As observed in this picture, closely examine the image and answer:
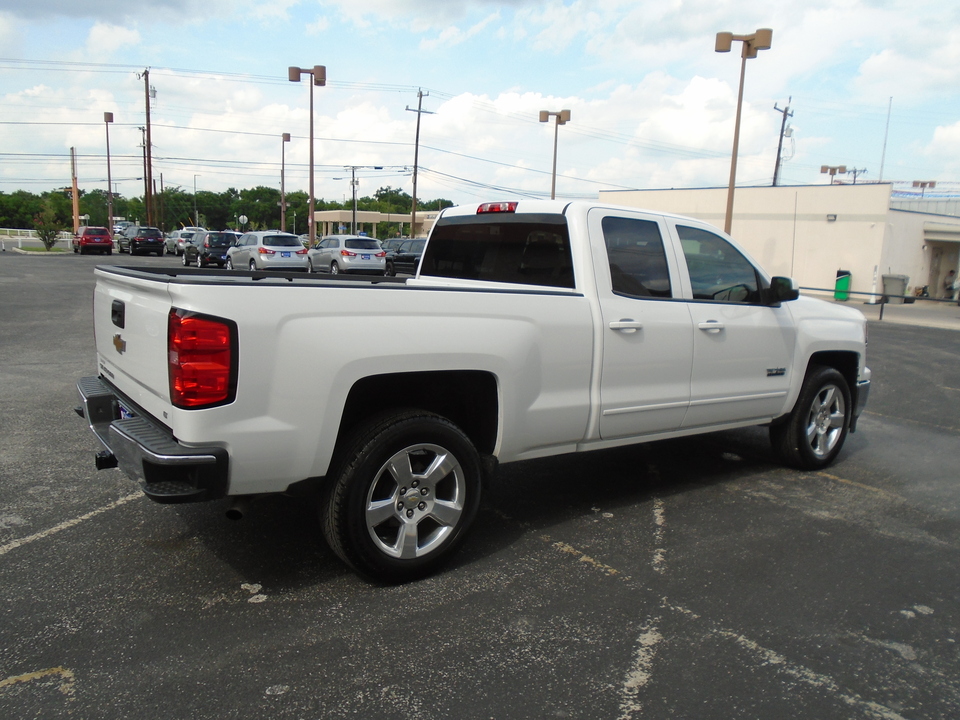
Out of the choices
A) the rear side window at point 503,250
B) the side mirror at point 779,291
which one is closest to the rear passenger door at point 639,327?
the rear side window at point 503,250

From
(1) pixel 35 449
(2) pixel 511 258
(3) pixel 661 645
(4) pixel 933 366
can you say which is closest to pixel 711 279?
(2) pixel 511 258

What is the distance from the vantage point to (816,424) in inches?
230

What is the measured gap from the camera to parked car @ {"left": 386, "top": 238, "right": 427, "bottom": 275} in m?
27.8

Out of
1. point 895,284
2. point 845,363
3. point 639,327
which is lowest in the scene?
point 845,363

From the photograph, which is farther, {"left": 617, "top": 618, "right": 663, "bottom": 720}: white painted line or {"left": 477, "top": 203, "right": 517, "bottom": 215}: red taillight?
{"left": 477, "top": 203, "right": 517, "bottom": 215}: red taillight

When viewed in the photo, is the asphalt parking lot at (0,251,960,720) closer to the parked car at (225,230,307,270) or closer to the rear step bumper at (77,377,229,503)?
the rear step bumper at (77,377,229,503)

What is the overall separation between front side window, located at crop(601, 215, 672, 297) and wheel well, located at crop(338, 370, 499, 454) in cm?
108

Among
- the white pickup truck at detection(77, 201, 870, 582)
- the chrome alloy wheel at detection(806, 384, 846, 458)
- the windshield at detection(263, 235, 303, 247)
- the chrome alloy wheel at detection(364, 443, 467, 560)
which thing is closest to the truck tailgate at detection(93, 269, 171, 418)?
the white pickup truck at detection(77, 201, 870, 582)

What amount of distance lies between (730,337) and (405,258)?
2604 cm

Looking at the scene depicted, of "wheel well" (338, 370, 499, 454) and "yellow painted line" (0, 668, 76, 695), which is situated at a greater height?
"wheel well" (338, 370, 499, 454)

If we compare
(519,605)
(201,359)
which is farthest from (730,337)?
(201,359)

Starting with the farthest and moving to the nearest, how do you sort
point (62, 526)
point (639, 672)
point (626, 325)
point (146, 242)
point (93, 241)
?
point (146, 242) → point (93, 241) → point (626, 325) → point (62, 526) → point (639, 672)

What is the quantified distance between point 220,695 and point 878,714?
7.92 ft

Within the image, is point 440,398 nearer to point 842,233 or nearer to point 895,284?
point 895,284
